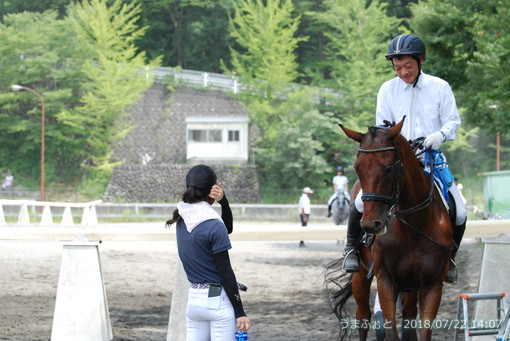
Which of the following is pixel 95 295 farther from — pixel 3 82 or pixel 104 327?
pixel 3 82

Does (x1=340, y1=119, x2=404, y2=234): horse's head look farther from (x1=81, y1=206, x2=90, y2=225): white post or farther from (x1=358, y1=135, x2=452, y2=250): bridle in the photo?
→ (x1=81, y1=206, x2=90, y2=225): white post

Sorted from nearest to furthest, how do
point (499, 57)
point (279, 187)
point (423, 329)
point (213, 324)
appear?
point (213, 324) → point (423, 329) → point (499, 57) → point (279, 187)

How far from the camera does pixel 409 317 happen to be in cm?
716

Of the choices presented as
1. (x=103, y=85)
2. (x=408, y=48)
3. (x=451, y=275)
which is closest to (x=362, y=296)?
(x=451, y=275)

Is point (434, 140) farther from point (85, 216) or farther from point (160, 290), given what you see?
point (85, 216)

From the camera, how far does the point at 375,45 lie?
5509 centimetres

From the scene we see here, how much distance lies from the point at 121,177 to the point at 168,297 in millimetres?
43102

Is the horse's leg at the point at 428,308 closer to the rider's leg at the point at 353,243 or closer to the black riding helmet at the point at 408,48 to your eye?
the rider's leg at the point at 353,243

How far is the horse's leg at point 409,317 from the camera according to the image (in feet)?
23.0

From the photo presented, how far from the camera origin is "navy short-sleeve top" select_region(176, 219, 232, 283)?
5.23 metres

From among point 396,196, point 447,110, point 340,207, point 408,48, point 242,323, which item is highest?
point 408,48

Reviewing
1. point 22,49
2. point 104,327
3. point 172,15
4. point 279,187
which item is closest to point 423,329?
point 104,327

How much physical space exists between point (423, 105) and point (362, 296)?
6.56ft

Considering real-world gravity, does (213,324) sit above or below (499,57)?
below
